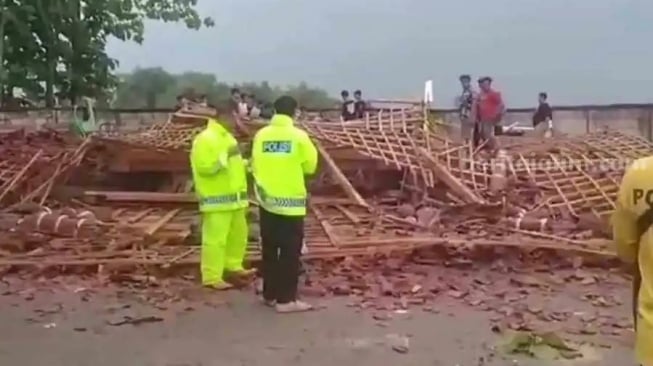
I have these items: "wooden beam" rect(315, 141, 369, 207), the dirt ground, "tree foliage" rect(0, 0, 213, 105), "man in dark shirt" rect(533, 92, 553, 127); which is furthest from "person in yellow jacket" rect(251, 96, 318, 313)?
"tree foliage" rect(0, 0, 213, 105)

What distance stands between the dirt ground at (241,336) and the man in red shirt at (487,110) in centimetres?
886

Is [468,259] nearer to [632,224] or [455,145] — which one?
[455,145]

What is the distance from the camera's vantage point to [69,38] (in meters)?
30.4

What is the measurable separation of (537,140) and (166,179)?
19.2ft

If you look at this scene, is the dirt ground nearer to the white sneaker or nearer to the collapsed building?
the white sneaker

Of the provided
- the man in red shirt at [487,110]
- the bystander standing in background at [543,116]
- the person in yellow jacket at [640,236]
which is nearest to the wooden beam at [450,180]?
the man in red shirt at [487,110]

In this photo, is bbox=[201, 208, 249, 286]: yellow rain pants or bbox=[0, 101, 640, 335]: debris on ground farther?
bbox=[0, 101, 640, 335]: debris on ground

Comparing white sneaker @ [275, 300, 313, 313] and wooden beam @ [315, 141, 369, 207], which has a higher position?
wooden beam @ [315, 141, 369, 207]

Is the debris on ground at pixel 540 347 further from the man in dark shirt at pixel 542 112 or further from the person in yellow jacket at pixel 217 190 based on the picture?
the man in dark shirt at pixel 542 112

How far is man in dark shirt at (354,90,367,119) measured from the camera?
65.3 feet

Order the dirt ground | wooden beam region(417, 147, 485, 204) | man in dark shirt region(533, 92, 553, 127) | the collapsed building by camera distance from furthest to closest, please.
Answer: man in dark shirt region(533, 92, 553, 127) < wooden beam region(417, 147, 485, 204) < the collapsed building < the dirt ground

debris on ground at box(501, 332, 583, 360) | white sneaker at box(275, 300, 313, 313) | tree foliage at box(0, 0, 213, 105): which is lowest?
debris on ground at box(501, 332, 583, 360)

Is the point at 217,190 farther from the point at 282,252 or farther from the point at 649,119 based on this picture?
the point at 649,119

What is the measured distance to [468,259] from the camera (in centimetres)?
1026
